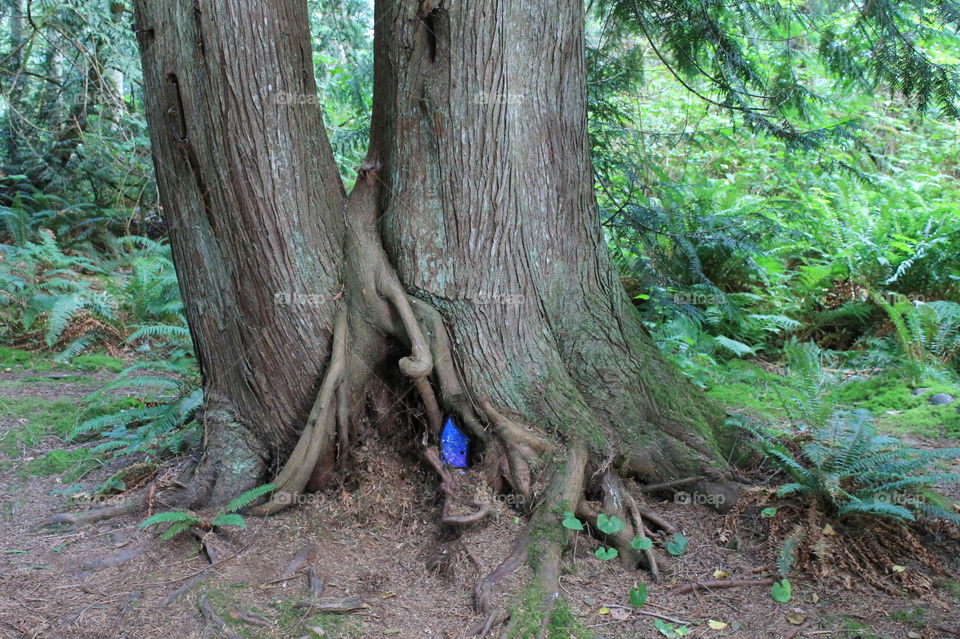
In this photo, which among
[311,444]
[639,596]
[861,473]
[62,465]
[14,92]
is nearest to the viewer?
[639,596]

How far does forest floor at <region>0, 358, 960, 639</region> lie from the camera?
9.87ft

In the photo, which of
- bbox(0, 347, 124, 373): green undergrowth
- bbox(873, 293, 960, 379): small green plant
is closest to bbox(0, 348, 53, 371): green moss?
bbox(0, 347, 124, 373): green undergrowth

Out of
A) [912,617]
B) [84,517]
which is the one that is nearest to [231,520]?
[84,517]

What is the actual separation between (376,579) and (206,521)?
99cm

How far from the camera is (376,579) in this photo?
10.9 feet

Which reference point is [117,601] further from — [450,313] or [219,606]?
[450,313]

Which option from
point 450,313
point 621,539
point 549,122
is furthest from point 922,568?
point 549,122

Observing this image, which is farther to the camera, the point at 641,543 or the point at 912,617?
the point at 641,543

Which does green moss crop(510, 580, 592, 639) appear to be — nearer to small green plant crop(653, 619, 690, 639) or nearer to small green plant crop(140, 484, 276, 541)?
small green plant crop(653, 619, 690, 639)

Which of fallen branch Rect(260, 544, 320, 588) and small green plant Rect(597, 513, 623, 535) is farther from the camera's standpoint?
small green plant Rect(597, 513, 623, 535)

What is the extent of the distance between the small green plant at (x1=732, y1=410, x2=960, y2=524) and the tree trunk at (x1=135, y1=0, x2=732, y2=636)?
514 millimetres

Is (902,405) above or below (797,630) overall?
above

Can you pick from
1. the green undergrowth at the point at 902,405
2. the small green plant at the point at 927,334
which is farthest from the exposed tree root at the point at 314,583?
the small green plant at the point at 927,334

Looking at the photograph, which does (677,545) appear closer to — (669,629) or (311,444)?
(669,629)
